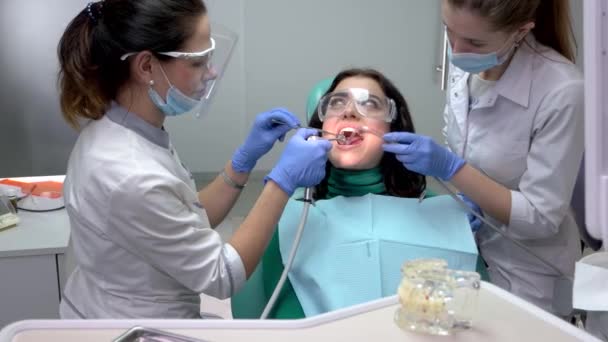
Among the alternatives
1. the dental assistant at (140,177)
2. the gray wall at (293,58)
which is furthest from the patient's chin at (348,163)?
the gray wall at (293,58)

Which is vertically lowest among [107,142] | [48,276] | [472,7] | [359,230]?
[48,276]

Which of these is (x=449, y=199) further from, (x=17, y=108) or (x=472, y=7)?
(x=17, y=108)

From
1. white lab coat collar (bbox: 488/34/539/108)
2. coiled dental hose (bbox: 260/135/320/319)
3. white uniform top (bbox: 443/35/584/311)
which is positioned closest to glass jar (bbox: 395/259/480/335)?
coiled dental hose (bbox: 260/135/320/319)

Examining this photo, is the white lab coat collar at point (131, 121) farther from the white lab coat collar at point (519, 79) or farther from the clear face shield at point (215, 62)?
the white lab coat collar at point (519, 79)

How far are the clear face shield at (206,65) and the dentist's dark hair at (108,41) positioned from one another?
3 centimetres

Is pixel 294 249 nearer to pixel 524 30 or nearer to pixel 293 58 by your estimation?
pixel 524 30

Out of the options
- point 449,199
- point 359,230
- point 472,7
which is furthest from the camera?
point 449,199

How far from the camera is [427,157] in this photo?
1.55m

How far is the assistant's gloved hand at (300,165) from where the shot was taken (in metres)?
1.51

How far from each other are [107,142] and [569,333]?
3.35 ft

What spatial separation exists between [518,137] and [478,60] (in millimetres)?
229

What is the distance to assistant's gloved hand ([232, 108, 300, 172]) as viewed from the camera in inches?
71.2

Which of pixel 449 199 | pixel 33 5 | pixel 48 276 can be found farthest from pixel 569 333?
pixel 33 5

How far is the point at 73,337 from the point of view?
0.96 metres
